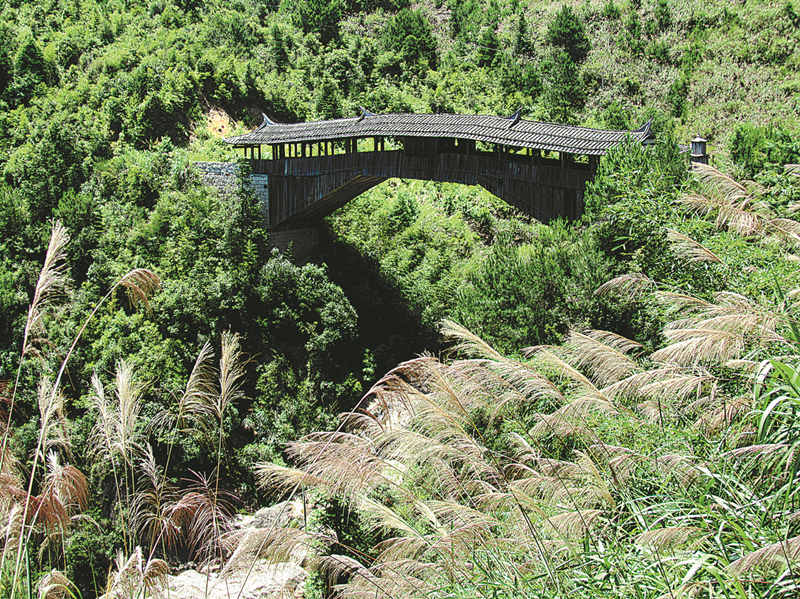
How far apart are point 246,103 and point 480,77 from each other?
37.3 feet

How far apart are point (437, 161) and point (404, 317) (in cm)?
592

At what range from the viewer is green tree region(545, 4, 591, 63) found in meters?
32.3

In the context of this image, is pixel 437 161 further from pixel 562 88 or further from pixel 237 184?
pixel 562 88

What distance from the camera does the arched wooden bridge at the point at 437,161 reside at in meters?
15.0

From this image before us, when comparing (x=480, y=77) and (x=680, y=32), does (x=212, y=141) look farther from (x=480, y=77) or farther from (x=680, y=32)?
(x=680, y=32)

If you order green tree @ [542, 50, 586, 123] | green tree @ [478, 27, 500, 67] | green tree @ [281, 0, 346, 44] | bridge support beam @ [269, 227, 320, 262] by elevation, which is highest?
green tree @ [281, 0, 346, 44]

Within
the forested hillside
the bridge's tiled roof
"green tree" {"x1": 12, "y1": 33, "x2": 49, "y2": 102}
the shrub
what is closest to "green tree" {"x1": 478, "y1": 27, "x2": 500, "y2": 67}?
the forested hillside

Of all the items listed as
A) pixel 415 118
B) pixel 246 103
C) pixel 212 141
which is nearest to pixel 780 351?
pixel 415 118

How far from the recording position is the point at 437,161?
1788cm

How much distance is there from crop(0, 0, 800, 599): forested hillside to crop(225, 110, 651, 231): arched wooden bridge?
48.7 inches

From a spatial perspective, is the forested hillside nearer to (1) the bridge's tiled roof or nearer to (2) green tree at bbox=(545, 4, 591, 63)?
(2) green tree at bbox=(545, 4, 591, 63)

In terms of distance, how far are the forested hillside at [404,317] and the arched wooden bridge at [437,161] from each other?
1236 millimetres

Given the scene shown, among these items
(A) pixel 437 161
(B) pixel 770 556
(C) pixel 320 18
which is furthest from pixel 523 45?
(B) pixel 770 556

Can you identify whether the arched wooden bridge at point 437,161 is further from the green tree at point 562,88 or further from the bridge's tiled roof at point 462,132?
the green tree at point 562,88
